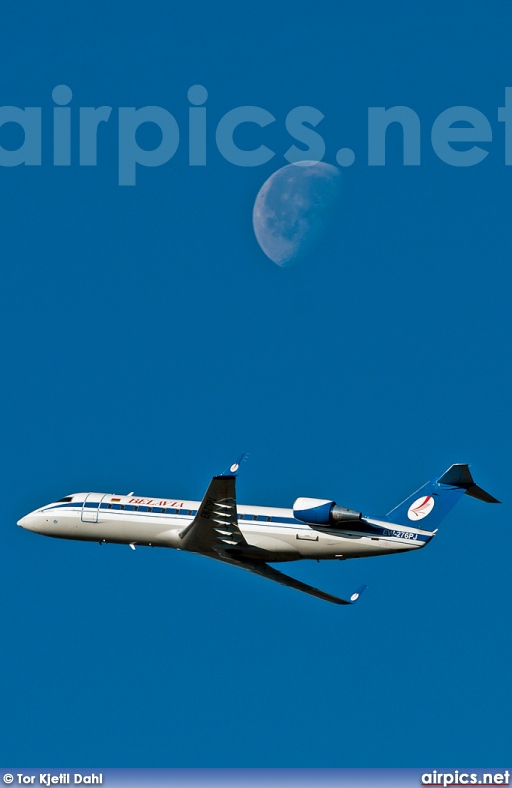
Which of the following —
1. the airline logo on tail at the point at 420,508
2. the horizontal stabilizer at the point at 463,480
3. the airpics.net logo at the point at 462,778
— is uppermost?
the horizontal stabilizer at the point at 463,480

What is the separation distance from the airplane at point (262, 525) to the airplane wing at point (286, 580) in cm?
5

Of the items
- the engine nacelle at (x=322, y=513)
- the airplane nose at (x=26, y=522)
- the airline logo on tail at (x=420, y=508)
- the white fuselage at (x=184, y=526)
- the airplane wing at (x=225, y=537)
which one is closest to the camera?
the airplane wing at (x=225, y=537)

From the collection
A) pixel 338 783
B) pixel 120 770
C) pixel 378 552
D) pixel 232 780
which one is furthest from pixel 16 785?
pixel 378 552

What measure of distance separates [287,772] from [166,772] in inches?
239

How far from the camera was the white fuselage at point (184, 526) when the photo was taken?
76312 millimetres

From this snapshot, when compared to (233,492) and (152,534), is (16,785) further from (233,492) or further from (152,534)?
(233,492)

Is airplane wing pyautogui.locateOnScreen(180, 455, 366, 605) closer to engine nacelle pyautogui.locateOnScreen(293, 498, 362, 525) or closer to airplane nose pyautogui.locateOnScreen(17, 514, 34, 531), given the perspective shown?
engine nacelle pyautogui.locateOnScreen(293, 498, 362, 525)

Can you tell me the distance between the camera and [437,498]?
78.9m

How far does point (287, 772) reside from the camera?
75875 mm

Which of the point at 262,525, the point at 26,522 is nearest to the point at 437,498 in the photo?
the point at 262,525

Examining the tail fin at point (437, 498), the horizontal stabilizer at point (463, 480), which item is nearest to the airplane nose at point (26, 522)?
the tail fin at point (437, 498)

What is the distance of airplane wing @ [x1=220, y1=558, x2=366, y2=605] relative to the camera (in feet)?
261

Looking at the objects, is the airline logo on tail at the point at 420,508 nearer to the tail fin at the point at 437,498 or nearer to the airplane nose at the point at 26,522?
the tail fin at the point at 437,498

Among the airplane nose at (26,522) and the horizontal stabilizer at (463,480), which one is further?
the airplane nose at (26,522)
